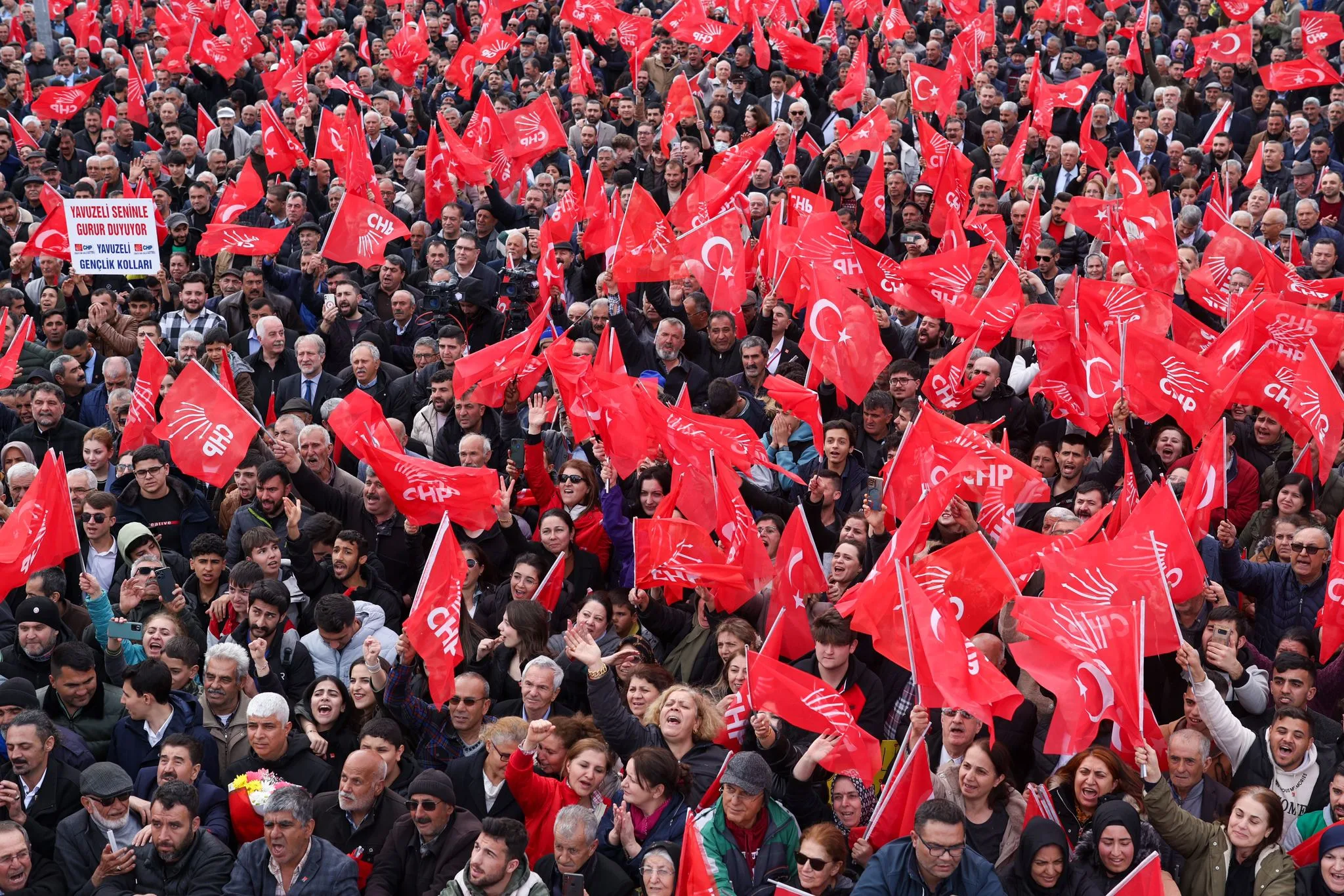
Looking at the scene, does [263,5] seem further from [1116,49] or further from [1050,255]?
[1050,255]

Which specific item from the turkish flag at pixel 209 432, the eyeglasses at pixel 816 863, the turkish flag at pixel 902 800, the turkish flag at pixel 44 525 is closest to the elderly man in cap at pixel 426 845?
the eyeglasses at pixel 816 863

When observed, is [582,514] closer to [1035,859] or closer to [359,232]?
[1035,859]

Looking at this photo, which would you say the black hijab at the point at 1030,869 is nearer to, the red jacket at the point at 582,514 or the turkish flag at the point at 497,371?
the red jacket at the point at 582,514

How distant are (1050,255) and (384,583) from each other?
6492 millimetres

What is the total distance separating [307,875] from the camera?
614 cm

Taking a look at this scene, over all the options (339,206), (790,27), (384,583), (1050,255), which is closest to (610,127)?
(790,27)

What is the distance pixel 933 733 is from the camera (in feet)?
23.2

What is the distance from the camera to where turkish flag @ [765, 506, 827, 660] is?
8.23 metres

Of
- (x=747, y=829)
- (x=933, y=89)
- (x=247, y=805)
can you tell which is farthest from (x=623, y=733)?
(x=933, y=89)

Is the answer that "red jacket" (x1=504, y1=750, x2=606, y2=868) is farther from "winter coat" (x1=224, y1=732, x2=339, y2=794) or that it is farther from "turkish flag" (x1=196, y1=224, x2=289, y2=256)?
"turkish flag" (x1=196, y1=224, x2=289, y2=256)

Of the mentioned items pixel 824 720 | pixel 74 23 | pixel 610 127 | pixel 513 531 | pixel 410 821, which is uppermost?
pixel 824 720

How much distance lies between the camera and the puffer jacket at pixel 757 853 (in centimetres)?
616

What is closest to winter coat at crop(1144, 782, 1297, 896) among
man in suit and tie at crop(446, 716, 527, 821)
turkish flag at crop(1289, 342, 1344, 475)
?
man in suit and tie at crop(446, 716, 527, 821)

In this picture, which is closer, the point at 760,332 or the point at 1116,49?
the point at 760,332
